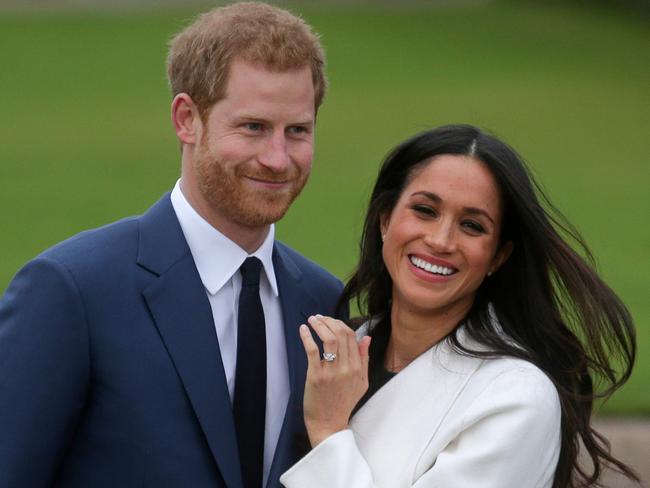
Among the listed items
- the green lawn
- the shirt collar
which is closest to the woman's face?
the shirt collar

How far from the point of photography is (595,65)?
82.8 ft

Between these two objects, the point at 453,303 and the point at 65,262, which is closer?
the point at 65,262

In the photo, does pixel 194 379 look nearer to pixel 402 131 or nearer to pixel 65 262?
pixel 65 262

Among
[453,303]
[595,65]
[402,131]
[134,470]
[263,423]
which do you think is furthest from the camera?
[595,65]

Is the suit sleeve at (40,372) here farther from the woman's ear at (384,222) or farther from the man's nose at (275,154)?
the woman's ear at (384,222)

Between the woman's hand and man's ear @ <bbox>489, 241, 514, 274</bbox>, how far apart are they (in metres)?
0.51

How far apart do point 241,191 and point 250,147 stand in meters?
0.12

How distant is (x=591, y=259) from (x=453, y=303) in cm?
48

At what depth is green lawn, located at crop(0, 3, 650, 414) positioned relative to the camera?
51.9ft

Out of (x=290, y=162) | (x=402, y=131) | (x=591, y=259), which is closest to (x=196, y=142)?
(x=290, y=162)

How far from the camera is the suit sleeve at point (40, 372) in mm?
3635

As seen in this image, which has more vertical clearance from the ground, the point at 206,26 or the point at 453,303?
the point at 206,26

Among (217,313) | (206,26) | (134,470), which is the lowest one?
(134,470)

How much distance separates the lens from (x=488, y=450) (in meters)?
3.86
